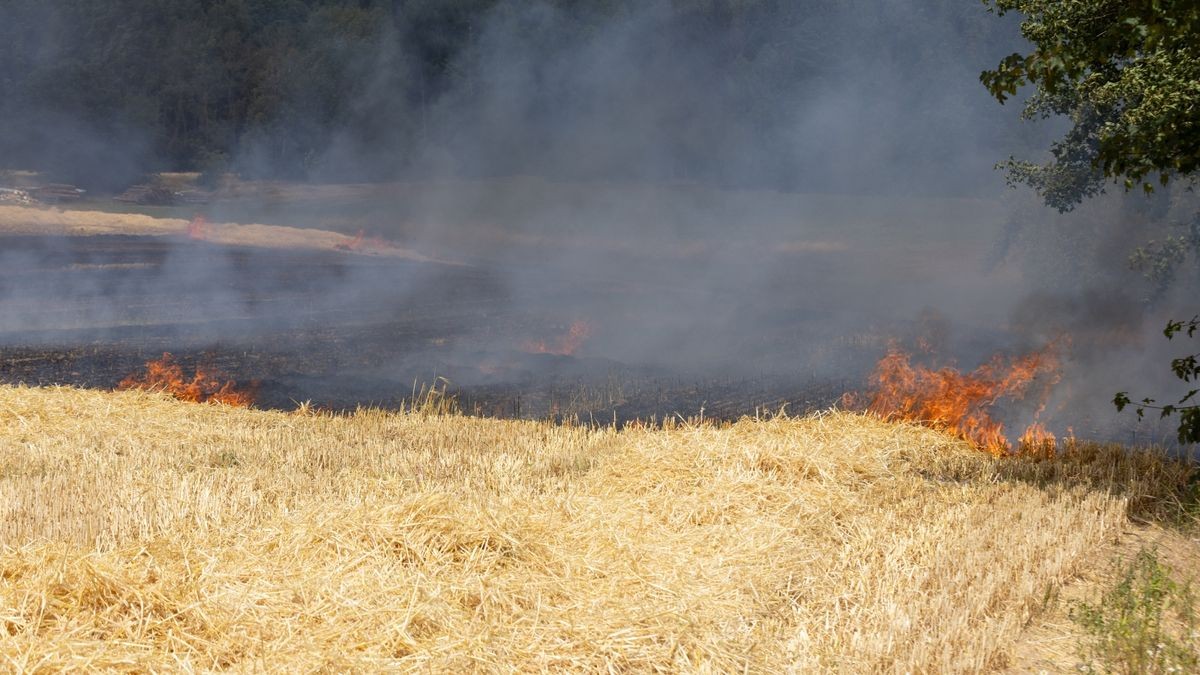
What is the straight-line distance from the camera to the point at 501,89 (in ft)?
141

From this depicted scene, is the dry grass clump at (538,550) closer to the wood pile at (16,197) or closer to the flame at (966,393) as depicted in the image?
the flame at (966,393)

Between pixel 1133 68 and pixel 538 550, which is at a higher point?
pixel 1133 68

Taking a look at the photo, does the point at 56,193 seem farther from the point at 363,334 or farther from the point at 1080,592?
the point at 1080,592

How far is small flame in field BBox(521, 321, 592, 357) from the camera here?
2122 centimetres

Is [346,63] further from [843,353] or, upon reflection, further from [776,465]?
[776,465]

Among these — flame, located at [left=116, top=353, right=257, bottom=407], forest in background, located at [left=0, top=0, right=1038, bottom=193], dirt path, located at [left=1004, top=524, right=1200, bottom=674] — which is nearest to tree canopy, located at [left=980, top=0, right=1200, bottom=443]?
dirt path, located at [left=1004, top=524, right=1200, bottom=674]

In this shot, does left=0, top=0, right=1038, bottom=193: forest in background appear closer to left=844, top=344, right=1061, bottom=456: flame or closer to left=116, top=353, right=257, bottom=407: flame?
left=844, top=344, right=1061, bottom=456: flame

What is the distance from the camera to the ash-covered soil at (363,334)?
16.5m

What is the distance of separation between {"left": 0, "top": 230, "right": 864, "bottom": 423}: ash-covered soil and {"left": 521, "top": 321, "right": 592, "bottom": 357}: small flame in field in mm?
99

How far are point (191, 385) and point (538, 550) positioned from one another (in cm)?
1099

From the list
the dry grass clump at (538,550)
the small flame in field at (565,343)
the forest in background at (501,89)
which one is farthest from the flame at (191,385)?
the forest in background at (501,89)

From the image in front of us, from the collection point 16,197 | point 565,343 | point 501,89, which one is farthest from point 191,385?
point 501,89

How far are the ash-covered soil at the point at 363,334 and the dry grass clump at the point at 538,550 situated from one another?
414 cm

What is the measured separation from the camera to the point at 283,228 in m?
41.2
